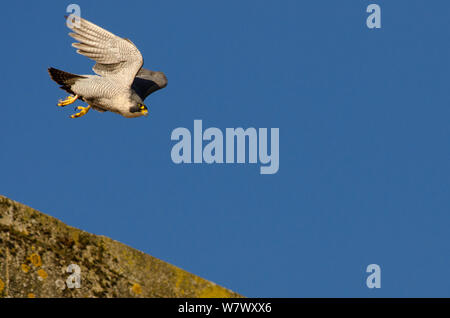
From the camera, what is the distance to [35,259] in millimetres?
4625

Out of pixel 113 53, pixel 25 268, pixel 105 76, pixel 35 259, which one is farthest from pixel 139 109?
pixel 25 268

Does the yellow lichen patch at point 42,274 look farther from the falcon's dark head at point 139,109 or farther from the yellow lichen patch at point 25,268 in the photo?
the falcon's dark head at point 139,109

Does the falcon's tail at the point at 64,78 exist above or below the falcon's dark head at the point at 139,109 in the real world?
above

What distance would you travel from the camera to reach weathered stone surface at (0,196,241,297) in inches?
179

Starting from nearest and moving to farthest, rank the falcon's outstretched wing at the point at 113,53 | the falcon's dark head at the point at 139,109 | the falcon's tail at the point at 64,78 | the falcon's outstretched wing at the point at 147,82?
the falcon's dark head at the point at 139,109 < the falcon's tail at the point at 64,78 < the falcon's outstretched wing at the point at 113,53 < the falcon's outstretched wing at the point at 147,82

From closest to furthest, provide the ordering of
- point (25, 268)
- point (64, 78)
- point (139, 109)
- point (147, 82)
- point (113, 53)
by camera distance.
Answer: point (25, 268), point (139, 109), point (64, 78), point (113, 53), point (147, 82)

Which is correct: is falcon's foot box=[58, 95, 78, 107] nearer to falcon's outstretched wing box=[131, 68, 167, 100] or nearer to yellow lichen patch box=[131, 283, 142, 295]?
falcon's outstretched wing box=[131, 68, 167, 100]

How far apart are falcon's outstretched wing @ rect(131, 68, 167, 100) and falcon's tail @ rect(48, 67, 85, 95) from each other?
1466 millimetres

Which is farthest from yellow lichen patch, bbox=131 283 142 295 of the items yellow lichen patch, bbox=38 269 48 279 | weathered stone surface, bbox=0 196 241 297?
yellow lichen patch, bbox=38 269 48 279

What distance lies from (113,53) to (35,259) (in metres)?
10.3

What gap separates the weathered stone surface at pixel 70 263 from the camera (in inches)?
179

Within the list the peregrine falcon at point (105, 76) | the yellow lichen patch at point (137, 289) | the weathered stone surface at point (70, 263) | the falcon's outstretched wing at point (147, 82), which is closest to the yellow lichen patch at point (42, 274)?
the weathered stone surface at point (70, 263)

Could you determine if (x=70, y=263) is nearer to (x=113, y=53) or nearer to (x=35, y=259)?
(x=35, y=259)
